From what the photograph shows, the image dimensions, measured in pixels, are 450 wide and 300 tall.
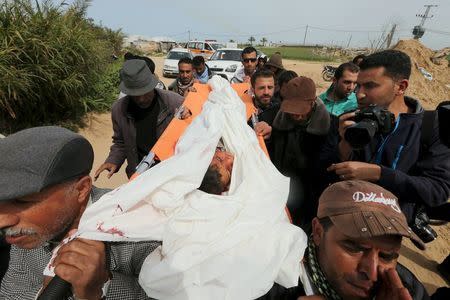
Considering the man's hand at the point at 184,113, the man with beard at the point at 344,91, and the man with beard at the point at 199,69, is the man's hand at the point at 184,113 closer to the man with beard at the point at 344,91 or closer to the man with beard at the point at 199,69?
the man with beard at the point at 344,91

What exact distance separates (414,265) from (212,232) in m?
3.17

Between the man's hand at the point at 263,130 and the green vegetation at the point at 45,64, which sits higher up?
the man's hand at the point at 263,130

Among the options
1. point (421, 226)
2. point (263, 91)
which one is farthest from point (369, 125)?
point (263, 91)

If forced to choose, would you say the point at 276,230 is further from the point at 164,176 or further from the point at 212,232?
the point at 164,176

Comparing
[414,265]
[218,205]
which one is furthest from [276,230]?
[414,265]

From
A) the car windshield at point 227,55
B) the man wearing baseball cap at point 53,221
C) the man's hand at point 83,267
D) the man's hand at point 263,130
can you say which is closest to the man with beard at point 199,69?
the man's hand at point 263,130

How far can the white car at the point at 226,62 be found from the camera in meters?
12.1

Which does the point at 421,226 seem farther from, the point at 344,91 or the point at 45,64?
the point at 45,64

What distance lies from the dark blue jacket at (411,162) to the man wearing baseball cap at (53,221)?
1372 millimetres

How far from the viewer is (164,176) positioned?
4.51ft

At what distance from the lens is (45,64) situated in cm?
554

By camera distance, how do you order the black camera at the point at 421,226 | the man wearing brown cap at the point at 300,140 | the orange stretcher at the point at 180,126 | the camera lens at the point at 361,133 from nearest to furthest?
the camera lens at the point at 361,133 → the black camera at the point at 421,226 → the orange stretcher at the point at 180,126 → the man wearing brown cap at the point at 300,140

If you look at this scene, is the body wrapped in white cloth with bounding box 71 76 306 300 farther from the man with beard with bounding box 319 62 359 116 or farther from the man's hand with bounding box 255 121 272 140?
the man with beard with bounding box 319 62 359 116

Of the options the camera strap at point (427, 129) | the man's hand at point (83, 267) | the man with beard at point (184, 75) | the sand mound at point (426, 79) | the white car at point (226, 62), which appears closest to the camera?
the man's hand at point (83, 267)
